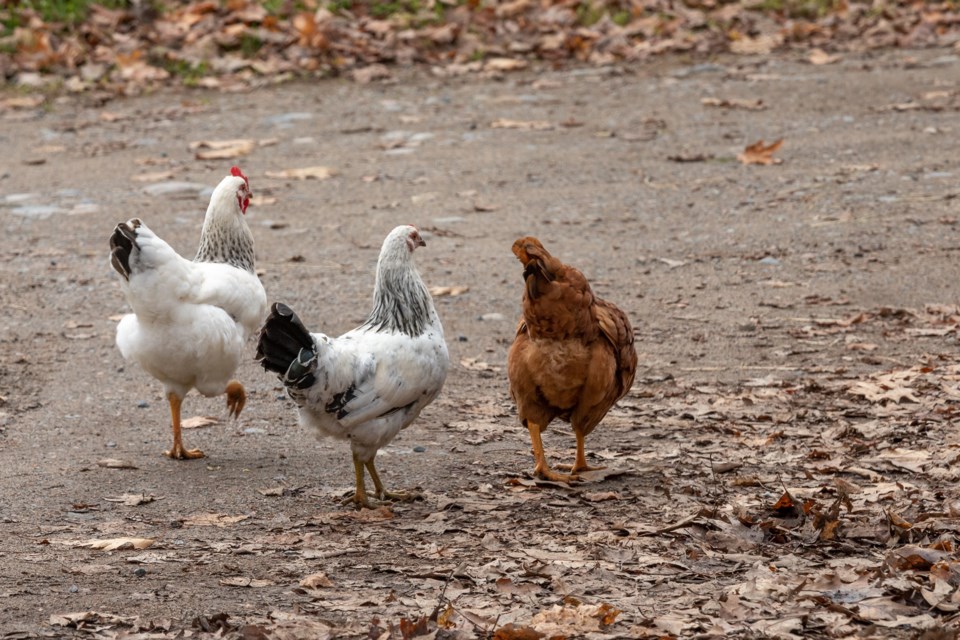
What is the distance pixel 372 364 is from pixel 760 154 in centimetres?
630

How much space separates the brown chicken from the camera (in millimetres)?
5340

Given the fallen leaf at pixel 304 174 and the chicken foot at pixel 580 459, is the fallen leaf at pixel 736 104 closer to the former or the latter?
the fallen leaf at pixel 304 174

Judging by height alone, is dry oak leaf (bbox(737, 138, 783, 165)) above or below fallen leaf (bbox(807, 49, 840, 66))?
below

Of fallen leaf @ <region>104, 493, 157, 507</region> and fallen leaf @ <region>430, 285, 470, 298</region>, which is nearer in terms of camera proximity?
fallen leaf @ <region>104, 493, 157, 507</region>

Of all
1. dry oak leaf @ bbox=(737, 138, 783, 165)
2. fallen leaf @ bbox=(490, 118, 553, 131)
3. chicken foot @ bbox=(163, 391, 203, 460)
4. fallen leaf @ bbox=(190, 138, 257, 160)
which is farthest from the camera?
fallen leaf @ bbox=(490, 118, 553, 131)

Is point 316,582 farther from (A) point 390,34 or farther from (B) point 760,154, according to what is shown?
(A) point 390,34

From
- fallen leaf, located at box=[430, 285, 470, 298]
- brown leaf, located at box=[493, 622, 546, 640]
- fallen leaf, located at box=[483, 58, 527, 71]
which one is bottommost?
fallen leaf, located at box=[430, 285, 470, 298]

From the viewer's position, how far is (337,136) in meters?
11.9

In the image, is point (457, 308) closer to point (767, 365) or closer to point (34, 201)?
point (767, 365)

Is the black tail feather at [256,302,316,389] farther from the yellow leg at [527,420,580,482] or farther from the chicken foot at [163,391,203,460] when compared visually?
the chicken foot at [163,391,203,460]

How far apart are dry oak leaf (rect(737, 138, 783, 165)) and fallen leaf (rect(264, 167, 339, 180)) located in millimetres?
3549

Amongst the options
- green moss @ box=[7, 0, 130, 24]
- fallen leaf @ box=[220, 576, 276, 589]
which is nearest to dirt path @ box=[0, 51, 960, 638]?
fallen leaf @ box=[220, 576, 276, 589]

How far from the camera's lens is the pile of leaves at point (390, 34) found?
538 inches

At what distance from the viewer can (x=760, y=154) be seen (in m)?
10.8
